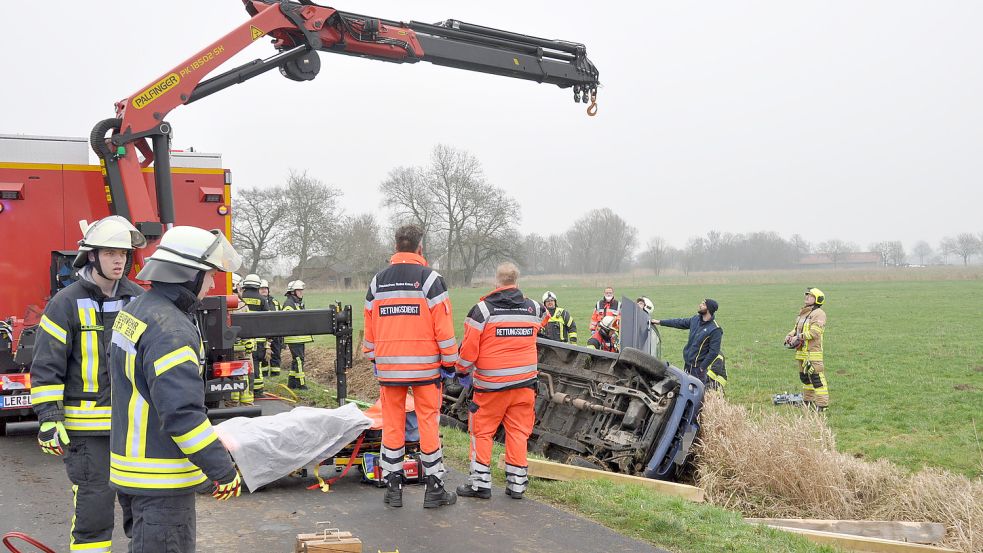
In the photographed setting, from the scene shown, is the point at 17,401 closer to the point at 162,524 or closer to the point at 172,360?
the point at 162,524

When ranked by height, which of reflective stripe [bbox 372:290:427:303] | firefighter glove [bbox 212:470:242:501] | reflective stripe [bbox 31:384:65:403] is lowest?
firefighter glove [bbox 212:470:242:501]

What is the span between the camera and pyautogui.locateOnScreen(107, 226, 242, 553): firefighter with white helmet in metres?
3.22

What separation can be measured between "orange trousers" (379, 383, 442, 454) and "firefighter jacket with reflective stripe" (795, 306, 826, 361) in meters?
7.84

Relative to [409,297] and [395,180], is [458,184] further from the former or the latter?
[409,297]

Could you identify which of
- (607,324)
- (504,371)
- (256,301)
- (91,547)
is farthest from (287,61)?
(91,547)

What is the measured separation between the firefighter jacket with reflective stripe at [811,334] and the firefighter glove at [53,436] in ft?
34.4

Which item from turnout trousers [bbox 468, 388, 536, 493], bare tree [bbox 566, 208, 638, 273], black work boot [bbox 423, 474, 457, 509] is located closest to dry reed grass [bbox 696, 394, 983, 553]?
turnout trousers [bbox 468, 388, 536, 493]

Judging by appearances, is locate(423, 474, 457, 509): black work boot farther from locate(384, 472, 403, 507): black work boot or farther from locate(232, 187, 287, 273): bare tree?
locate(232, 187, 287, 273): bare tree

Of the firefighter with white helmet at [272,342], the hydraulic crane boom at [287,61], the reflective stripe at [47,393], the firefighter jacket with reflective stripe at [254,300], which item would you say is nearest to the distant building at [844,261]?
the firefighter with white helmet at [272,342]

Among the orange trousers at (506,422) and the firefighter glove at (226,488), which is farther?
the orange trousers at (506,422)

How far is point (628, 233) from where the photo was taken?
98.5m

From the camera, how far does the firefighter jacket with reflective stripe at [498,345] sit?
254 inches

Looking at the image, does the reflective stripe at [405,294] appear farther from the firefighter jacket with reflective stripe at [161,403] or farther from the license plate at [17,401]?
the license plate at [17,401]

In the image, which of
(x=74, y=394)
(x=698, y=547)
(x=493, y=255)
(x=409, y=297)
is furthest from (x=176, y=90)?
(x=493, y=255)
